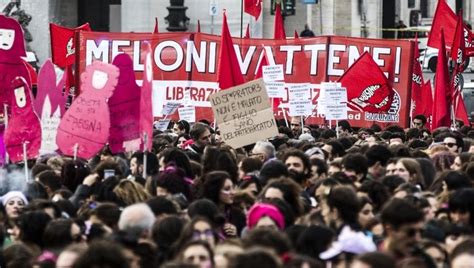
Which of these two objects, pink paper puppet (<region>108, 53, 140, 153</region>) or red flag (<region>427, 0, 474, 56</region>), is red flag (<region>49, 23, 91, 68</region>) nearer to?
red flag (<region>427, 0, 474, 56</region>)

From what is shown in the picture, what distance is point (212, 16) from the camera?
153 feet

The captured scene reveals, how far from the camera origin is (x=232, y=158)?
57.5ft

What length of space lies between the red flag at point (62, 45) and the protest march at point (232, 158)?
0.03 m

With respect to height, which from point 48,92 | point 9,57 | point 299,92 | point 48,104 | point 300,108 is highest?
point 9,57

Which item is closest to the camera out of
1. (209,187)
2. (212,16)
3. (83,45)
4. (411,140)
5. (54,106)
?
(209,187)

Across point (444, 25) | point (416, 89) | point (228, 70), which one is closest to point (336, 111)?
point (228, 70)

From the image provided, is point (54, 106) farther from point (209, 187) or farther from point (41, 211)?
point (41, 211)

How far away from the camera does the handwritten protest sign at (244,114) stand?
2033cm

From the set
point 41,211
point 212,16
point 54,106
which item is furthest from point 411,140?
point 212,16

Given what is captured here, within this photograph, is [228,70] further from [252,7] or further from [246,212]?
[252,7]

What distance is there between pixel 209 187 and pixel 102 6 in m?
38.5

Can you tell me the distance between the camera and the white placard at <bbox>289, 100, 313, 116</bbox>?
26.5 meters

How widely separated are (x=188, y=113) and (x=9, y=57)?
858cm

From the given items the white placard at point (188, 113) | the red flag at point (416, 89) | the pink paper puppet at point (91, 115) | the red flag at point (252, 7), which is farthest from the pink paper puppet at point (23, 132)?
the red flag at point (252, 7)
